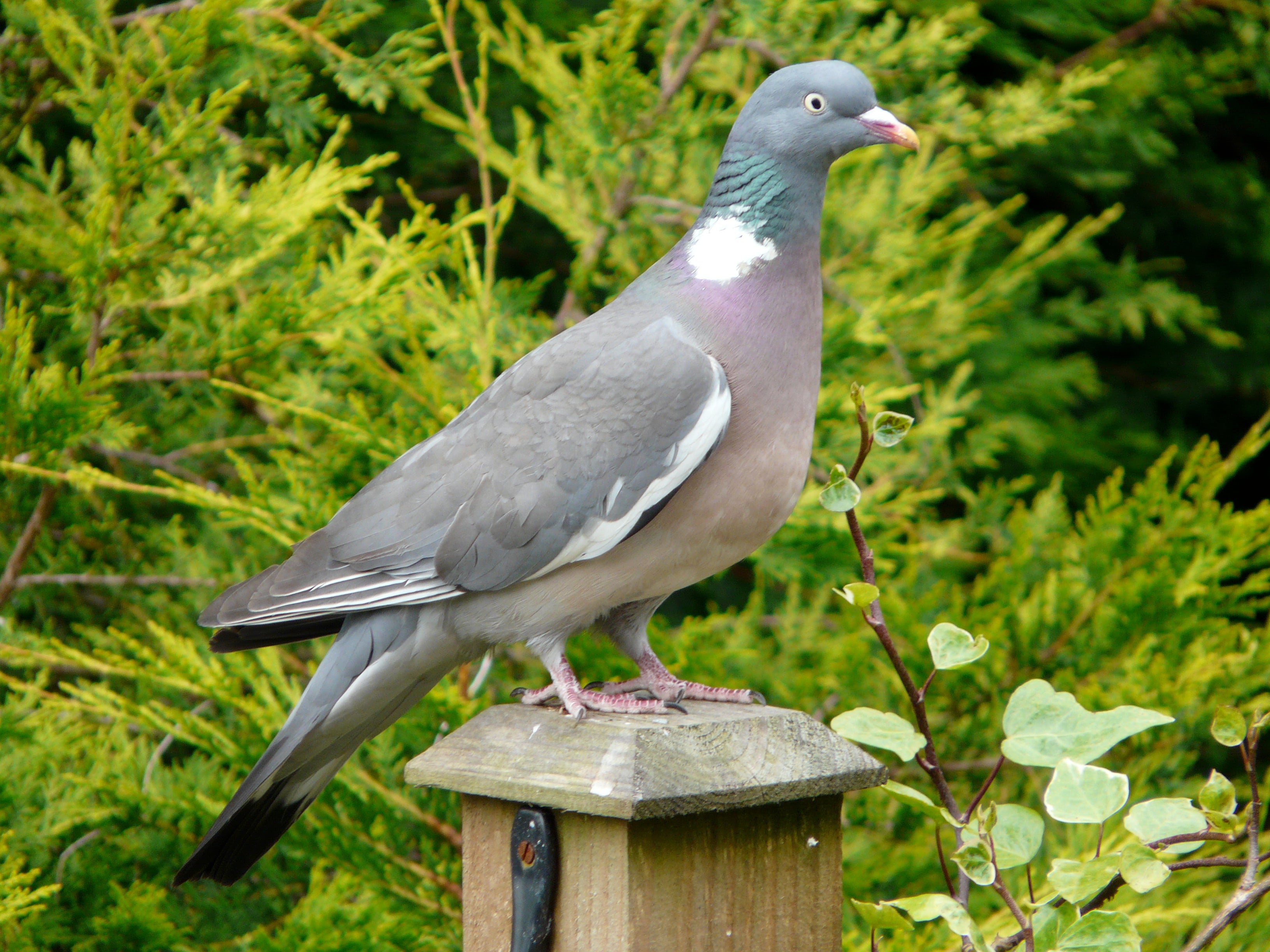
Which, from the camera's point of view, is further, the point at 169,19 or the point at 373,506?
the point at 169,19

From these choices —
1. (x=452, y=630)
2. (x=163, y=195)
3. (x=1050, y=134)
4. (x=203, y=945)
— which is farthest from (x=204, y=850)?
(x=1050, y=134)

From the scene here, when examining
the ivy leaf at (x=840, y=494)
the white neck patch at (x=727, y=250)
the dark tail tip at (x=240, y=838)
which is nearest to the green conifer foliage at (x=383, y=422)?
the dark tail tip at (x=240, y=838)

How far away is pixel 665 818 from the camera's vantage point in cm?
123

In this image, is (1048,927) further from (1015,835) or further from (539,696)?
(539,696)

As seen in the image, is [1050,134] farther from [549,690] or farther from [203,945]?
[203,945]

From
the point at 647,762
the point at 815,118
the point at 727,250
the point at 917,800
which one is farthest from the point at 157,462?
the point at 917,800

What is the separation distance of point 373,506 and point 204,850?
52cm

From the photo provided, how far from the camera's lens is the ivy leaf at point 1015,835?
3.62 feet

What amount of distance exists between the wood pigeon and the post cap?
7.1 inches

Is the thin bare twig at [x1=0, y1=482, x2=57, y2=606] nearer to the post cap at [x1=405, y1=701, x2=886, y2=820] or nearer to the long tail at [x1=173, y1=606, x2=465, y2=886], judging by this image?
the long tail at [x1=173, y1=606, x2=465, y2=886]

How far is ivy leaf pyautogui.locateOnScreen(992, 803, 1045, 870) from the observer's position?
1.10 m

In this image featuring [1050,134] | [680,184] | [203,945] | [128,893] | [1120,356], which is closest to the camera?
[128,893]

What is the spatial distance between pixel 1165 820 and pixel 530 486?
36.6 inches

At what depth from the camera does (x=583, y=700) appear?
1585 millimetres
